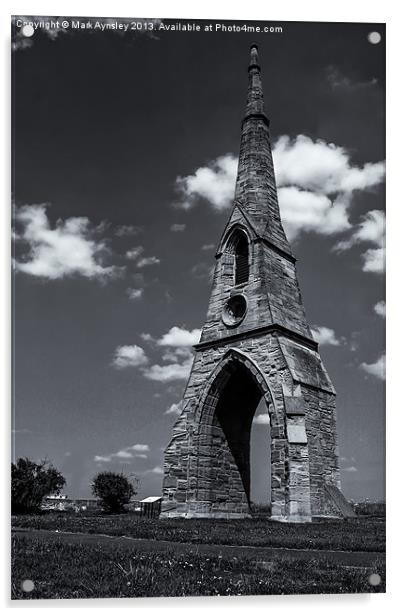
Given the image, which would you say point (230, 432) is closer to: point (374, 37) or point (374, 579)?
point (374, 579)

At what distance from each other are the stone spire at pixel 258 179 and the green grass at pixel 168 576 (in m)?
9.86

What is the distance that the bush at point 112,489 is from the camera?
10547 millimetres

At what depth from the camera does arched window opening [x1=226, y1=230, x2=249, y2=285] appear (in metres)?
15.8

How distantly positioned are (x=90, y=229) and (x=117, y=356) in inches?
80.9

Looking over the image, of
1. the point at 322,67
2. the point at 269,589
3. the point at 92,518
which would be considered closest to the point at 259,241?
the point at 322,67

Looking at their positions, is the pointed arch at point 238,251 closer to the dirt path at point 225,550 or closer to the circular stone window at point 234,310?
the circular stone window at point 234,310

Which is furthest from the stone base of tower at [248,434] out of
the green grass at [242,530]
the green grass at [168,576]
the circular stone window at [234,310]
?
the green grass at [168,576]

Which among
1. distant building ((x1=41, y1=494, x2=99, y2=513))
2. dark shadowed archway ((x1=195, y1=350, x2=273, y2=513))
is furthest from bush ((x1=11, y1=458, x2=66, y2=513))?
dark shadowed archway ((x1=195, y1=350, x2=273, y2=513))

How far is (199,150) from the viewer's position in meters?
10.1

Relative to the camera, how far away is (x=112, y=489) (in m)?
11.5

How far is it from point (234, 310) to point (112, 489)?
5.59 meters

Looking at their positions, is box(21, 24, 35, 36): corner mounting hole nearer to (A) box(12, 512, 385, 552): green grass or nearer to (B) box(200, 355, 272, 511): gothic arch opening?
(A) box(12, 512, 385, 552): green grass

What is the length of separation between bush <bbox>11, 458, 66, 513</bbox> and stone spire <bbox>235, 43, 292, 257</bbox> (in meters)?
8.55
